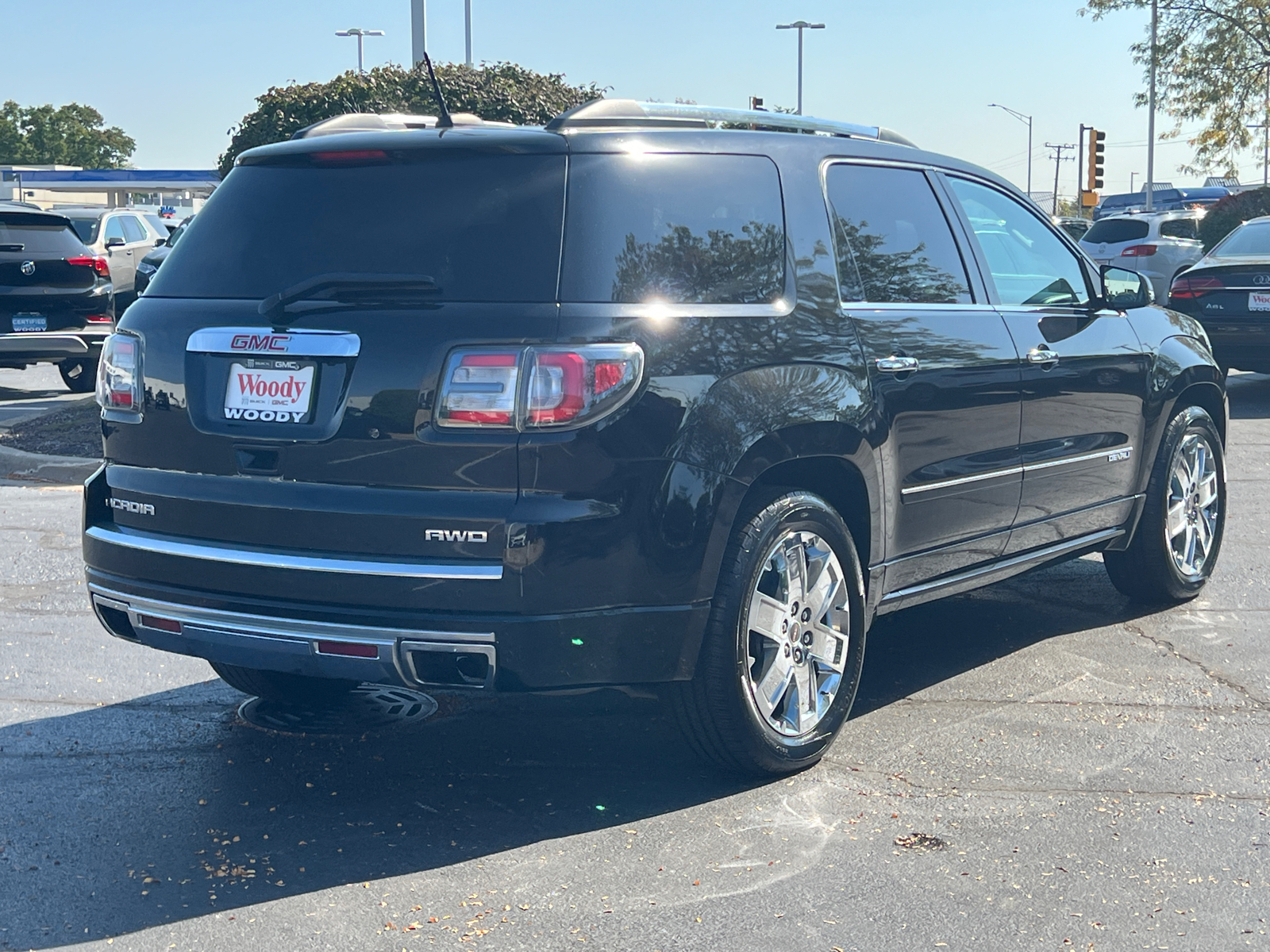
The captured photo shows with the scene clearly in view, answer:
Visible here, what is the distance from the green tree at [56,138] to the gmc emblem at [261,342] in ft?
468

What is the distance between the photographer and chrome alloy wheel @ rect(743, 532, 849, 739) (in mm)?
4297

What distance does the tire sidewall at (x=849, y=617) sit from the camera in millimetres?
4141

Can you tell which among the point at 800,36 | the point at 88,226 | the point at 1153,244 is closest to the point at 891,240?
the point at 88,226

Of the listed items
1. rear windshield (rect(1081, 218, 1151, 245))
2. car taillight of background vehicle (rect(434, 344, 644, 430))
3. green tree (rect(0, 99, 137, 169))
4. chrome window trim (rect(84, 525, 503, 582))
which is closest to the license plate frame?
chrome window trim (rect(84, 525, 503, 582))

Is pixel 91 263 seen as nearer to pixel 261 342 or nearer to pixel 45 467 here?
pixel 45 467

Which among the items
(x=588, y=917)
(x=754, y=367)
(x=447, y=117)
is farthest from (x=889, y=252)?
(x=588, y=917)

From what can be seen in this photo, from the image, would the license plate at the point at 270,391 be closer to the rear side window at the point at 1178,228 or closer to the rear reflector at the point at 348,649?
the rear reflector at the point at 348,649

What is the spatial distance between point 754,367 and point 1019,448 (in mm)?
1590

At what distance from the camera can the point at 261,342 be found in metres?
3.98

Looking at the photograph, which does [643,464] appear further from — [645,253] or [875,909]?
[875,909]

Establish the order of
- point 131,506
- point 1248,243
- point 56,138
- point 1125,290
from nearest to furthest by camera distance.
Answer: point 131,506 → point 1125,290 → point 1248,243 → point 56,138

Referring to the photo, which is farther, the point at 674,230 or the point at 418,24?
the point at 418,24

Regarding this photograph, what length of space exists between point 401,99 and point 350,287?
31.1 ft

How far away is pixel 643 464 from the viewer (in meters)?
3.81
